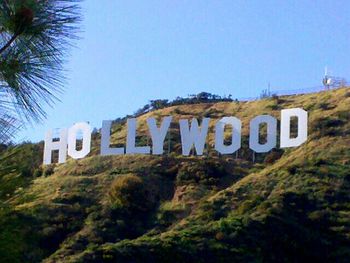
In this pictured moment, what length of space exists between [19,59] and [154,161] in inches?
1885

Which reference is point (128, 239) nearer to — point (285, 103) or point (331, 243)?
point (331, 243)

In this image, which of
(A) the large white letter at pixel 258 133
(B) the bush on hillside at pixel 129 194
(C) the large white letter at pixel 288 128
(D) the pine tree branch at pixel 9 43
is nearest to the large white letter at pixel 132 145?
(B) the bush on hillside at pixel 129 194

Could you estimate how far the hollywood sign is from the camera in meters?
49.2

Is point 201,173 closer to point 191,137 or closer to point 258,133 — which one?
point 191,137

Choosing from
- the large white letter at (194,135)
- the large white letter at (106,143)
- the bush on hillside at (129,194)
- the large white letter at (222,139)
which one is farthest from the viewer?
the large white letter at (106,143)

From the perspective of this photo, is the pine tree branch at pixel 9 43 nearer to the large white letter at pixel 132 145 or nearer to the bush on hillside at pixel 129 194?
the bush on hillside at pixel 129 194

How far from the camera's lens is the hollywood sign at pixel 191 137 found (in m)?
49.2

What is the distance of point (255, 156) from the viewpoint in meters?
53.6

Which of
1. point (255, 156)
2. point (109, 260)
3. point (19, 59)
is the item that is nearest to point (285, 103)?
point (255, 156)

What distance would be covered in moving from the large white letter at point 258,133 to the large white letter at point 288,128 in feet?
1.97

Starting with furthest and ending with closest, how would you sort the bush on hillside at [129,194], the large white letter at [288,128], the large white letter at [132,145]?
the large white letter at [132,145] < the large white letter at [288,128] < the bush on hillside at [129,194]

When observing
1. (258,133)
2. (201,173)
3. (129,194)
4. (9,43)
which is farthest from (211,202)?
(9,43)

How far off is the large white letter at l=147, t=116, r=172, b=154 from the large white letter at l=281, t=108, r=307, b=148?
6.48m

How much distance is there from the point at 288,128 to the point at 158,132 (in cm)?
743
